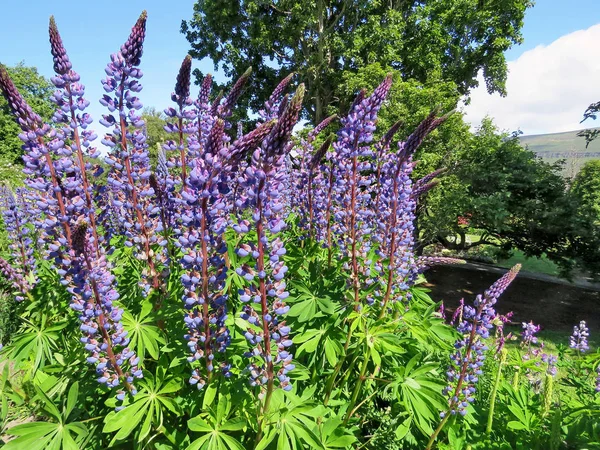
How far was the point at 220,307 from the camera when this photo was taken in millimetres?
2162

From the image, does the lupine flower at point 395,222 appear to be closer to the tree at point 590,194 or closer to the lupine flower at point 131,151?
the lupine flower at point 131,151

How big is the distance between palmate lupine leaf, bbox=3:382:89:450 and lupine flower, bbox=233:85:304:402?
1.15m

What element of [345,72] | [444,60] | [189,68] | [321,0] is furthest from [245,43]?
[189,68]

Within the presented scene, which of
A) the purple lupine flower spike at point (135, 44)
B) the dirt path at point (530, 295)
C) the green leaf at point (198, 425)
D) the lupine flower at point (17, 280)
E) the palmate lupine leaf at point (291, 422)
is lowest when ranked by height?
the dirt path at point (530, 295)

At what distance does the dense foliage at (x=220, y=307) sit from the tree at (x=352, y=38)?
13880mm

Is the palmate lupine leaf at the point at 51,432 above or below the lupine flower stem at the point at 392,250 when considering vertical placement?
below

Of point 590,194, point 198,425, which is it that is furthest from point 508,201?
point 198,425

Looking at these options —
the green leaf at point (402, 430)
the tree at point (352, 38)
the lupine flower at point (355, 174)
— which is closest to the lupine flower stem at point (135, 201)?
the lupine flower at point (355, 174)

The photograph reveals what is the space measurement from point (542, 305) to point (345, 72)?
12278mm

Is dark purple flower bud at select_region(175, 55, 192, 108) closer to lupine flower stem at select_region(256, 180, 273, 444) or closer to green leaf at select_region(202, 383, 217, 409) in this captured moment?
lupine flower stem at select_region(256, 180, 273, 444)

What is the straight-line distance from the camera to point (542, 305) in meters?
12.8

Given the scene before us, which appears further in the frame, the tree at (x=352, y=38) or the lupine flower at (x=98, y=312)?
the tree at (x=352, y=38)

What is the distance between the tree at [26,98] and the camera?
29694 millimetres

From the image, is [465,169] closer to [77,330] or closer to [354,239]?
[354,239]
